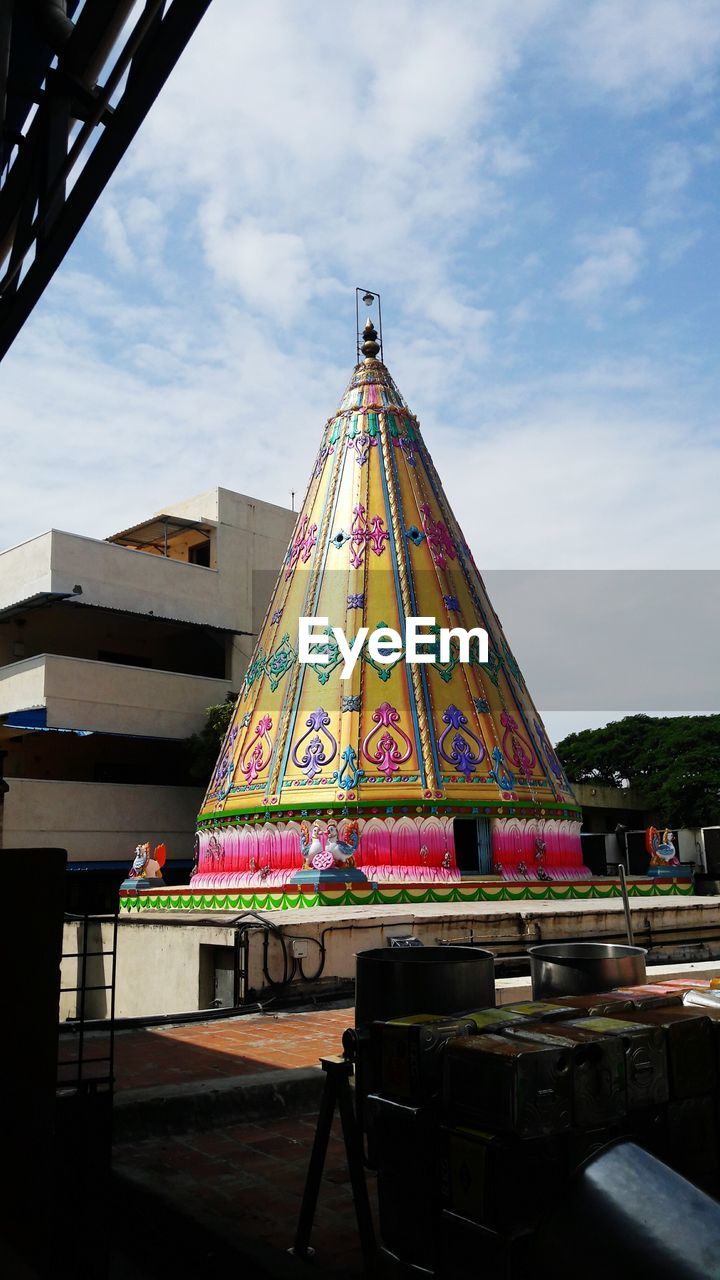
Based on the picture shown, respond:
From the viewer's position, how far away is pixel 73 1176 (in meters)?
3.23

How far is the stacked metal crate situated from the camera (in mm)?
2600

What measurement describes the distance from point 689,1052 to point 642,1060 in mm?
269

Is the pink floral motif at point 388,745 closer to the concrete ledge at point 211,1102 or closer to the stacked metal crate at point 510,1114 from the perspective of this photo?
the concrete ledge at point 211,1102

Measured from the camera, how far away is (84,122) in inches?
163

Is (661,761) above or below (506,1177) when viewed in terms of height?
above

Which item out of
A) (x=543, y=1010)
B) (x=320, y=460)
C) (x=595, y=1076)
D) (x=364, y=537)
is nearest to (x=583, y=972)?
(x=543, y=1010)

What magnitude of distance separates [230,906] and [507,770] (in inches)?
180

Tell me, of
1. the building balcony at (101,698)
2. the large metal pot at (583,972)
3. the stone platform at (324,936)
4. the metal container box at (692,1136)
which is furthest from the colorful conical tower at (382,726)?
Answer: the metal container box at (692,1136)

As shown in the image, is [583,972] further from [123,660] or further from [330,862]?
[123,660]

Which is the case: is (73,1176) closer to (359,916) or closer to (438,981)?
(438,981)

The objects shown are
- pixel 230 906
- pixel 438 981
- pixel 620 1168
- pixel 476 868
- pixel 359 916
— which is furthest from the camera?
pixel 476 868

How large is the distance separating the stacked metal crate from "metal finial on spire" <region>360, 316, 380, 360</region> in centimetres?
1639

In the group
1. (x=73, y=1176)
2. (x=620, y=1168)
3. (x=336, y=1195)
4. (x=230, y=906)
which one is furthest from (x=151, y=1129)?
(x=230, y=906)

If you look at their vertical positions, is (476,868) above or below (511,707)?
below
